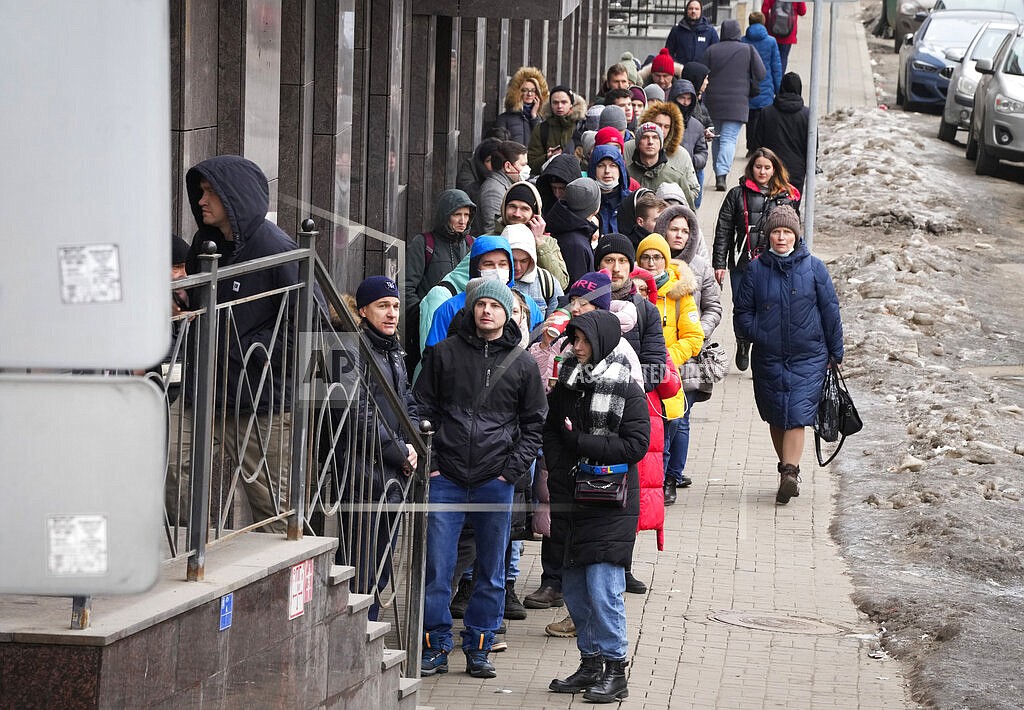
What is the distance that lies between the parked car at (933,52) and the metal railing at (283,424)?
84.4 ft

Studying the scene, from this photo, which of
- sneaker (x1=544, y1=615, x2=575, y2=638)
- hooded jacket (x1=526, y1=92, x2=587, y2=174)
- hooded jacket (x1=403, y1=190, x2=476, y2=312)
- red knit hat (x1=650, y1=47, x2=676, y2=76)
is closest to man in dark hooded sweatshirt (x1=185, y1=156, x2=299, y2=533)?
sneaker (x1=544, y1=615, x2=575, y2=638)

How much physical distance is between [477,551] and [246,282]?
2.31m

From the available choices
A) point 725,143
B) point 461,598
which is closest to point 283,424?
point 461,598

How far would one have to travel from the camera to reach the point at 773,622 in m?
A: 8.55

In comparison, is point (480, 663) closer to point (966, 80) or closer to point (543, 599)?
point (543, 599)

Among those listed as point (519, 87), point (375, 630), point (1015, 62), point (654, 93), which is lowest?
point (375, 630)

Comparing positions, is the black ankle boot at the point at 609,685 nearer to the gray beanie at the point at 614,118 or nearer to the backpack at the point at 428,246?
the backpack at the point at 428,246

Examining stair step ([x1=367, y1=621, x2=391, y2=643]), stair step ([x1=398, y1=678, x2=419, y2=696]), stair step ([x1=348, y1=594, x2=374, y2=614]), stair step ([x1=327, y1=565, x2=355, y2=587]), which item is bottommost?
stair step ([x1=398, y1=678, x2=419, y2=696])

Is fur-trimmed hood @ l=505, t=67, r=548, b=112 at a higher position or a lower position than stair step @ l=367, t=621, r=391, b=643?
higher

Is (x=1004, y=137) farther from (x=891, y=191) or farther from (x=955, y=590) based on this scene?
(x=955, y=590)

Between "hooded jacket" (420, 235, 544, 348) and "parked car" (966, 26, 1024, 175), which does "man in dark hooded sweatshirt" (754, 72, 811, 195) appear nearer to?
"parked car" (966, 26, 1024, 175)

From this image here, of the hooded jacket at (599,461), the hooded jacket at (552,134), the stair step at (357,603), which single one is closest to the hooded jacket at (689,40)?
the hooded jacket at (552,134)

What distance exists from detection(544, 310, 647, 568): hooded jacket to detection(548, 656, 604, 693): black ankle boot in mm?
431

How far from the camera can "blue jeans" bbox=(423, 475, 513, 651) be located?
287 inches
